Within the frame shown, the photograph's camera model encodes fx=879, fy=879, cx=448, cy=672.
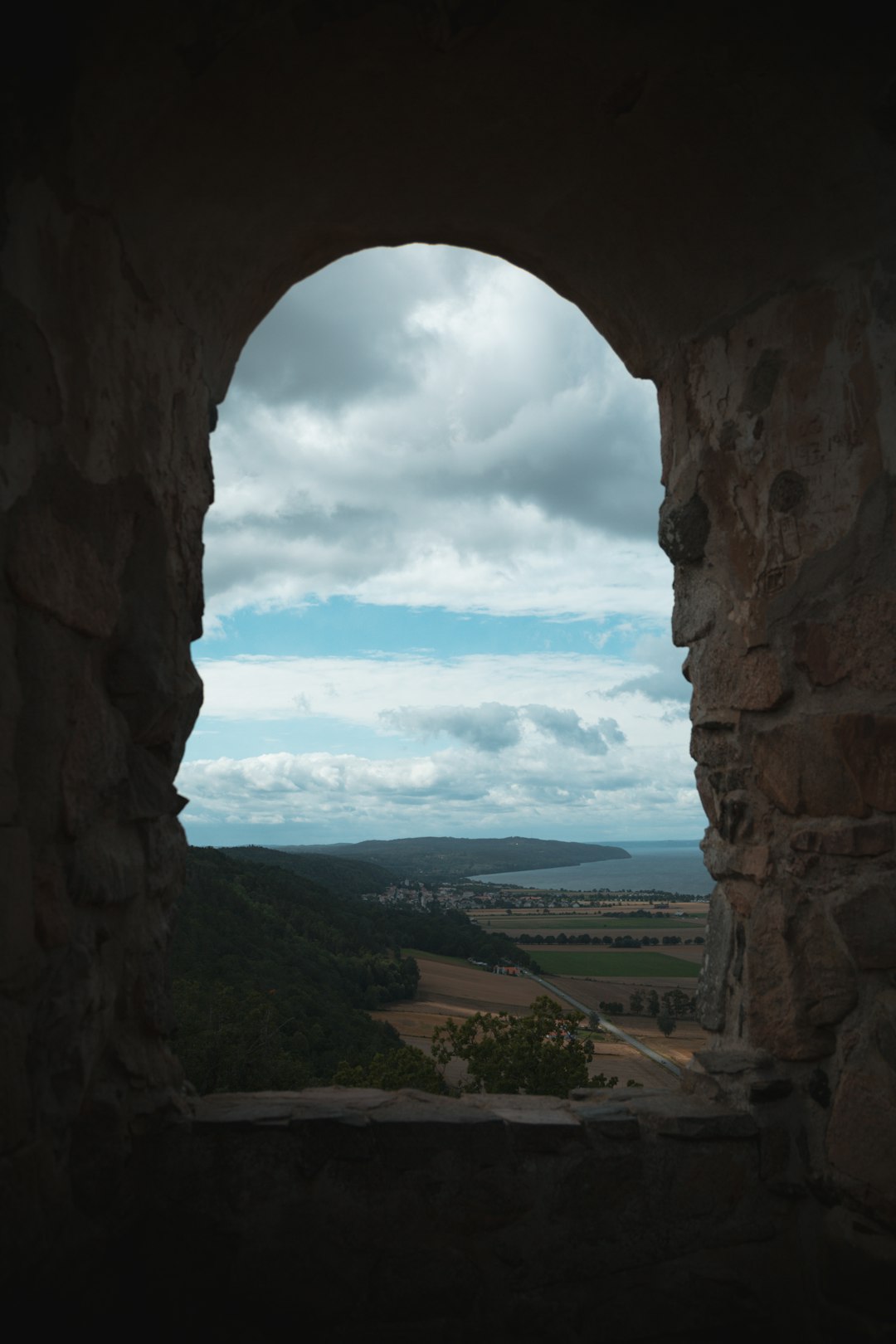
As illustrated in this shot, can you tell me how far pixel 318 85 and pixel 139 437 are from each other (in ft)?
3.06

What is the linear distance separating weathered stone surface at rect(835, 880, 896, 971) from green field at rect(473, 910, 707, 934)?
318 cm

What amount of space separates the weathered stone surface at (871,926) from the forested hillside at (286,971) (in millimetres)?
1794

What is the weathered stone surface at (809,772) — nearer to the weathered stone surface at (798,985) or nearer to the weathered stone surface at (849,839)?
the weathered stone surface at (849,839)

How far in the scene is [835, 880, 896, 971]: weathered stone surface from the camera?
2086 mm

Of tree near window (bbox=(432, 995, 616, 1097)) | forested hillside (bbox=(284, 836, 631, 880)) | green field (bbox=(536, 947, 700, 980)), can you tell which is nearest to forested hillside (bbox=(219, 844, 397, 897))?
forested hillside (bbox=(284, 836, 631, 880))

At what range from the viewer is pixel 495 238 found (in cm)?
271

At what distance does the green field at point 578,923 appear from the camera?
5.49m

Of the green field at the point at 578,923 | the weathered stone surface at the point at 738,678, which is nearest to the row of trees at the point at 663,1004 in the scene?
the weathered stone surface at the point at 738,678

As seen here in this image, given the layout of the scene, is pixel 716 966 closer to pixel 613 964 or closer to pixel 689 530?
pixel 689 530

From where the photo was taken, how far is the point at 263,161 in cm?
219

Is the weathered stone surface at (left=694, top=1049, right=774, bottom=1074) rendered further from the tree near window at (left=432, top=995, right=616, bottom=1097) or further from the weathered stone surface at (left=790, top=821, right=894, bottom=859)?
the tree near window at (left=432, top=995, right=616, bottom=1097)

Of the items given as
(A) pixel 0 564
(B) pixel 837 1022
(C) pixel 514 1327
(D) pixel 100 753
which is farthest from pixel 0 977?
(B) pixel 837 1022

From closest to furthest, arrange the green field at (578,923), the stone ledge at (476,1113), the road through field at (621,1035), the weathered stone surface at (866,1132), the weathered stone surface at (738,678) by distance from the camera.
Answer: the weathered stone surface at (866,1132) → the stone ledge at (476,1113) → the weathered stone surface at (738,678) → the road through field at (621,1035) → the green field at (578,923)

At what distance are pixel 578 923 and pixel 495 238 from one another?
467 cm
